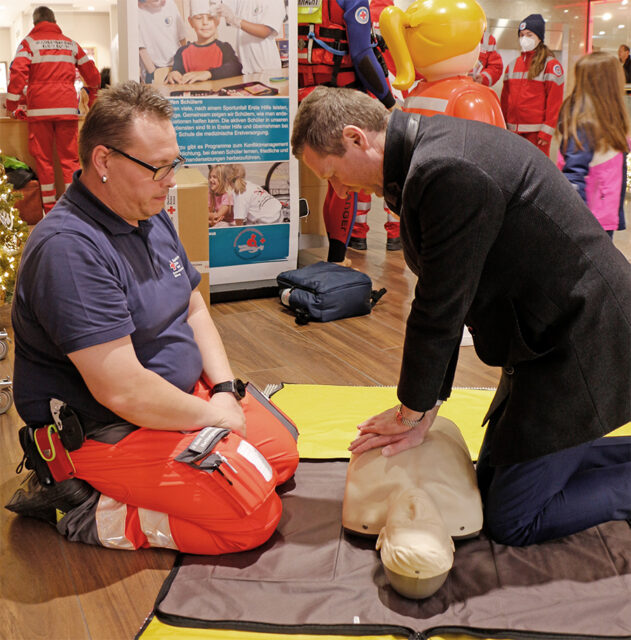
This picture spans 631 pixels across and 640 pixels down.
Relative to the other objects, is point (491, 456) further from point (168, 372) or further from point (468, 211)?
point (168, 372)

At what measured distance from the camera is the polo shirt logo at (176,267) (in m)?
2.07

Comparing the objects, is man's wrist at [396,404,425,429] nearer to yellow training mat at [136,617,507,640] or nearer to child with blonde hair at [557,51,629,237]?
yellow training mat at [136,617,507,640]

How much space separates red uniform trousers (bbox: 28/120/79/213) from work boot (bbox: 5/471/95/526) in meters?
4.66

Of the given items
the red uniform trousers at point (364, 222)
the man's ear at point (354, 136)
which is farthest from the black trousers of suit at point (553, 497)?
the red uniform trousers at point (364, 222)

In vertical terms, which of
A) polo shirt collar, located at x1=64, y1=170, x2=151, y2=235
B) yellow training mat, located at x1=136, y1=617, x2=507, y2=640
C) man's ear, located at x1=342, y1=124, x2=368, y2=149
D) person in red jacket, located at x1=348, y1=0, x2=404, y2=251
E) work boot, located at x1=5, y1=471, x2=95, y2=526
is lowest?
yellow training mat, located at x1=136, y1=617, x2=507, y2=640

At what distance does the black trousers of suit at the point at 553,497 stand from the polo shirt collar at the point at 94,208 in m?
1.10

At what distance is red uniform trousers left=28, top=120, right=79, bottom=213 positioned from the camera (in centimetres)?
637

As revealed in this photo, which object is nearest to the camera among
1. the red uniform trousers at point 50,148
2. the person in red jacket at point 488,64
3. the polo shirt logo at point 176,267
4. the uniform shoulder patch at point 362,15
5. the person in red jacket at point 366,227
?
the polo shirt logo at point 176,267

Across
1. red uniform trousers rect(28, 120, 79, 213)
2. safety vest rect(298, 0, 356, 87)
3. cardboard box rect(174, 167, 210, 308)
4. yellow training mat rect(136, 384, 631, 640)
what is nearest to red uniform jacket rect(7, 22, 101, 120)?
red uniform trousers rect(28, 120, 79, 213)

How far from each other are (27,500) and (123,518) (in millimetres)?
298

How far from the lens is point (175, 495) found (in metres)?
1.86

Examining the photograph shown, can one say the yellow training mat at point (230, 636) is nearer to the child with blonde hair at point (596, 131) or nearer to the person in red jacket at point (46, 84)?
the child with blonde hair at point (596, 131)

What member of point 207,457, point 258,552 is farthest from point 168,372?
point 258,552

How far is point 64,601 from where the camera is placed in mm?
1772
